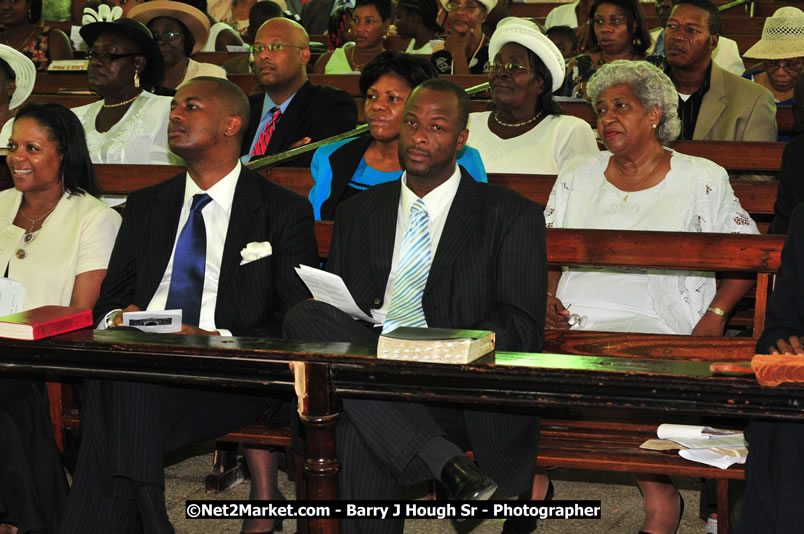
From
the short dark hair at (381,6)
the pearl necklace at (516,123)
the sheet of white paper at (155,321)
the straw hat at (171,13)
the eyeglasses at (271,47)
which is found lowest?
the sheet of white paper at (155,321)

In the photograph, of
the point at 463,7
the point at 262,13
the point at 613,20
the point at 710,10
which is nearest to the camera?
the point at 710,10

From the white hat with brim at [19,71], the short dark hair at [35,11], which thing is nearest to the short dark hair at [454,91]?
the white hat with brim at [19,71]

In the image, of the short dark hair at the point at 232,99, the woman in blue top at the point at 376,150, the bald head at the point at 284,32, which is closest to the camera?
the short dark hair at the point at 232,99

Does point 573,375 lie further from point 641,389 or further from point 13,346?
point 13,346

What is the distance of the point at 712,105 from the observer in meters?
4.96

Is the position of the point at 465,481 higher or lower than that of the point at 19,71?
lower

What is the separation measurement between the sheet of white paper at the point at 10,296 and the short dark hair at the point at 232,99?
95cm

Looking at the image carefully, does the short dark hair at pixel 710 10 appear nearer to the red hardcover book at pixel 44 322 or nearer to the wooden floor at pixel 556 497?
the wooden floor at pixel 556 497

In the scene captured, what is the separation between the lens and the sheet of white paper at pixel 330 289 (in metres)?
2.64

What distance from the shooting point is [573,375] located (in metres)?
1.93

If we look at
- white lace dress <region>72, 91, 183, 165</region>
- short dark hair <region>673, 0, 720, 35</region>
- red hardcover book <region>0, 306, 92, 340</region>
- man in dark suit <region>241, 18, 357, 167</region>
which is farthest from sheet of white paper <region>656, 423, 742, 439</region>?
white lace dress <region>72, 91, 183, 165</region>

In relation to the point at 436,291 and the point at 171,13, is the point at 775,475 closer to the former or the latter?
the point at 436,291

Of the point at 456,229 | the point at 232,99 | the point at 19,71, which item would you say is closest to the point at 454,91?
the point at 456,229

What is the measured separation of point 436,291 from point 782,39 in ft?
13.0
